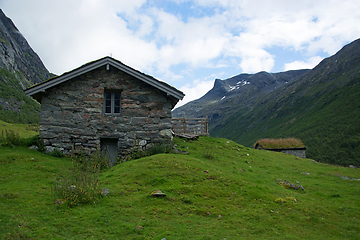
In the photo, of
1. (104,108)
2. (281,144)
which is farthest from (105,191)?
(281,144)

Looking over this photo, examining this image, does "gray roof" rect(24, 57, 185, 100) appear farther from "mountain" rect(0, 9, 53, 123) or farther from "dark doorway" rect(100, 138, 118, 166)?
"mountain" rect(0, 9, 53, 123)

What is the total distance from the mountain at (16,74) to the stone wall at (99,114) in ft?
107

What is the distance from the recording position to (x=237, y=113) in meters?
199

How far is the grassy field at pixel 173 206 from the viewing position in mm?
6203

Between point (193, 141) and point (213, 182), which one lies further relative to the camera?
point (193, 141)

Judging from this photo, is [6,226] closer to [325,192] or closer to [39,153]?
[39,153]

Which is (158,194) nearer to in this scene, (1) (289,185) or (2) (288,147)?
(1) (289,185)

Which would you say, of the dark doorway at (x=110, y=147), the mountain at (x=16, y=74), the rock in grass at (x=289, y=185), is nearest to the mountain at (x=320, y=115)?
the rock in grass at (x=289, y=185)

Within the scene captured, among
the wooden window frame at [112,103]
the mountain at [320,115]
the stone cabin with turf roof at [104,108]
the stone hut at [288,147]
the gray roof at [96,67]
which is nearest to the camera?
the gray roof at [96,67]

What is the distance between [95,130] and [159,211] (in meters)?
9.22

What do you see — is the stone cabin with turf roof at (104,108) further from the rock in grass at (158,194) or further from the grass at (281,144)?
the grass at (281,144)

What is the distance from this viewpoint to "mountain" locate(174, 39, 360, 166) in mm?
67750

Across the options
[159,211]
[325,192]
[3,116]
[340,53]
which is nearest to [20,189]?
[159,211]

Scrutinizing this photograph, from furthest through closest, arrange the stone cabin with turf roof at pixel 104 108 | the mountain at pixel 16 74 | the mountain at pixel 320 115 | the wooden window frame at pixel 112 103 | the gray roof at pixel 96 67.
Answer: the mountain at pixel 320 115 → the mountain at pixel 16 74 → the wooden window frame at pixel 112 103 → the stone cabin with turf roof at pixel 104 108 → the gray roof at pixel 96 67
